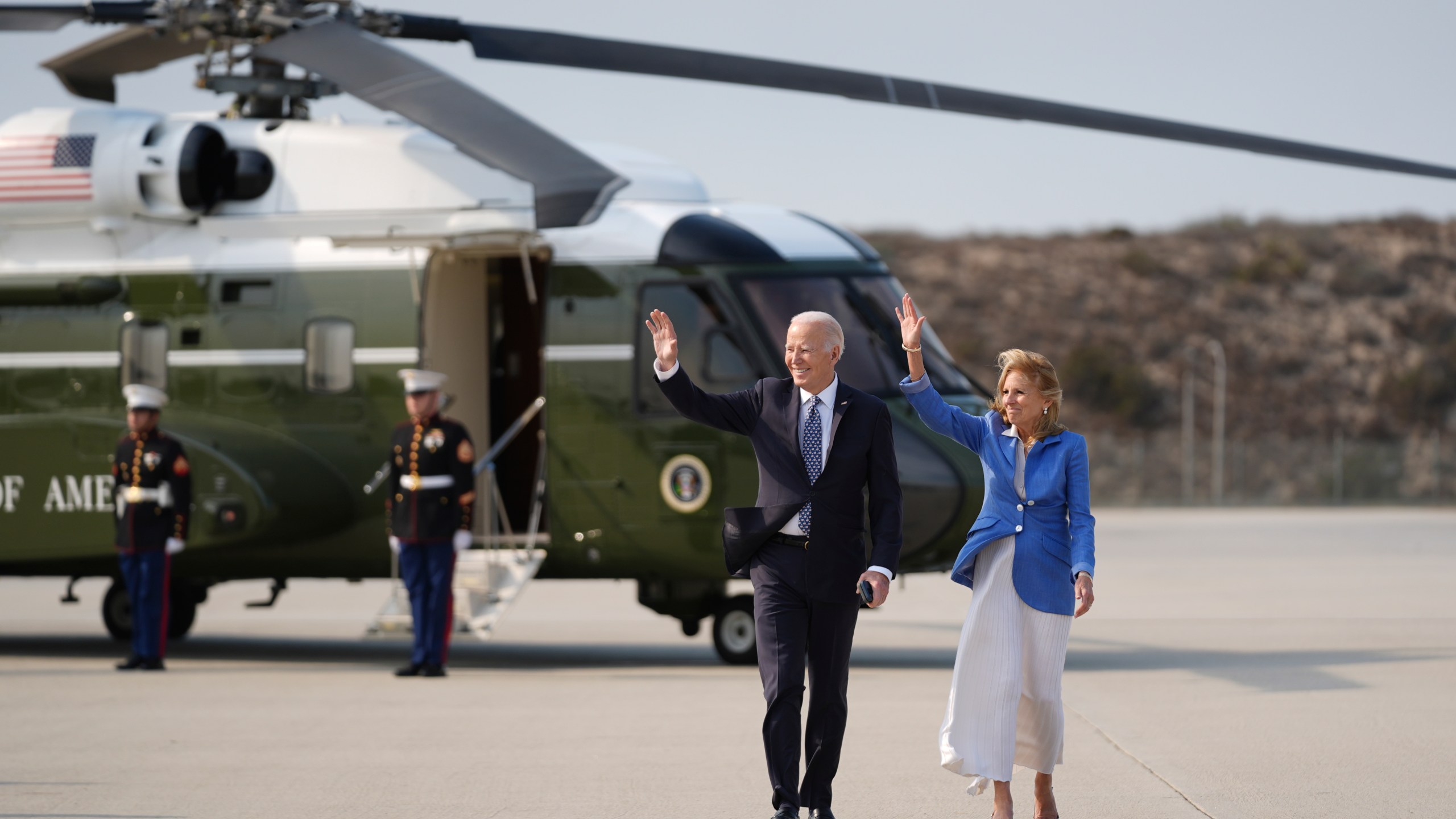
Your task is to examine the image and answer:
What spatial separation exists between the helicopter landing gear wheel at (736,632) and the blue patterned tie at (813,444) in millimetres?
5227

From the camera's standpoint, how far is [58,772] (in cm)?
691

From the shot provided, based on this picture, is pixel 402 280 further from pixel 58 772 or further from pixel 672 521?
pixel 58 772

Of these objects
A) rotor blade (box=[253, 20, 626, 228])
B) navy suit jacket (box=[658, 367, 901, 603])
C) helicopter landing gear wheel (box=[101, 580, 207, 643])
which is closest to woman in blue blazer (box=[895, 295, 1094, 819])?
navy suit jacket (box=[658, 367, 901, 603])

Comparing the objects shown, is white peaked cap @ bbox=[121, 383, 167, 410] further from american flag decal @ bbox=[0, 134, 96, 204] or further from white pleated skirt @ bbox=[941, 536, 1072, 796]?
white pleated skirt @ bbox=[941, 536, 1072, 796]

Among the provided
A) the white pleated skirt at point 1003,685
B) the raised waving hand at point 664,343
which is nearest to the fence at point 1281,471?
the white pleated skirt at point 1003,685

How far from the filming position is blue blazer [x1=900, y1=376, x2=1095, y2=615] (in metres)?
5.58

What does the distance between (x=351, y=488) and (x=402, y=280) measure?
4.78 feet

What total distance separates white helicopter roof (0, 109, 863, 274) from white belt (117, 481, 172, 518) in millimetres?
1651

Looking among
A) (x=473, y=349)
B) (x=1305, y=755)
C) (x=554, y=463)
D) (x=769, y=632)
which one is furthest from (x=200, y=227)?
(x=1305, y=755)

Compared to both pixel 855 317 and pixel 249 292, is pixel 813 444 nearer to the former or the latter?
pixel 855 317

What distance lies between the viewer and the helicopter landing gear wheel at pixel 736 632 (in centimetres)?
1084

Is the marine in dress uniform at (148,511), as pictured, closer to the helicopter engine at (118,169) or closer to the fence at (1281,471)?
the helicopter engine at (118,169)

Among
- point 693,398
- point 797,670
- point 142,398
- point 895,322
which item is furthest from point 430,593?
point 797,670

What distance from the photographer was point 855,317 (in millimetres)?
10562
